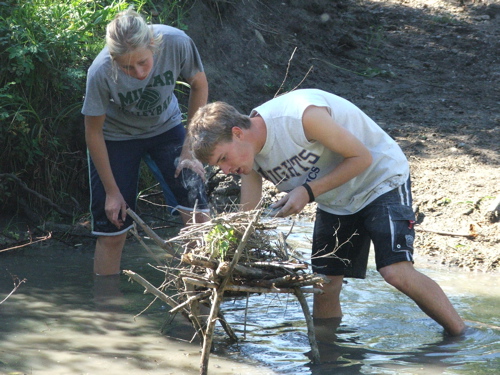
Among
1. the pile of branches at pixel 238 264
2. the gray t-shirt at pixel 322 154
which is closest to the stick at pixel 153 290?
the pile of branches at pixel 238 264

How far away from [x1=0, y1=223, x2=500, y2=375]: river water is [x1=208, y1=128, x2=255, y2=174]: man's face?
0.65 m

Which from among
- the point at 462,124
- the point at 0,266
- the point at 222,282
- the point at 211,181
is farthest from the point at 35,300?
the point at 462,124

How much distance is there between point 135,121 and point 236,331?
4.53 ft

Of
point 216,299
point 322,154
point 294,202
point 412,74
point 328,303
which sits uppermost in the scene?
point 412,74

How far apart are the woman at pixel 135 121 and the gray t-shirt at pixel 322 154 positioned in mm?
852

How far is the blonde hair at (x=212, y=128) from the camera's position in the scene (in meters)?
3.08

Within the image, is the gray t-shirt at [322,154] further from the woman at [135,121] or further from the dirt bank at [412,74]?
the dirt bank at [412,74]

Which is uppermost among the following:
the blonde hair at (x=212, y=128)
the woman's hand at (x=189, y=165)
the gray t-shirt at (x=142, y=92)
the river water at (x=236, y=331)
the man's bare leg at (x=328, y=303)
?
the gray t-shirt at (x=142, y=92)

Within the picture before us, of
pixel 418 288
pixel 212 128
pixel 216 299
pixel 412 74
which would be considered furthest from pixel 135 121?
pixel 412 74

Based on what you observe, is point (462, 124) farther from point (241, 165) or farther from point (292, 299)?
point (241, 165)

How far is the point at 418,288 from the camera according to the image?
339cm

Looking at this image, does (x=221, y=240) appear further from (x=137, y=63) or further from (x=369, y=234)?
(x=137, y=63)

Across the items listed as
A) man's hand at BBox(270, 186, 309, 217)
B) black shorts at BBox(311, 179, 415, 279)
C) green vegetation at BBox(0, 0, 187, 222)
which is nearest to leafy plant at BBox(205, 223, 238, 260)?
man's hand at BBox(270, 186, 309, 217)

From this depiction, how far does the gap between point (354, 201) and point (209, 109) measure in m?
0.89
